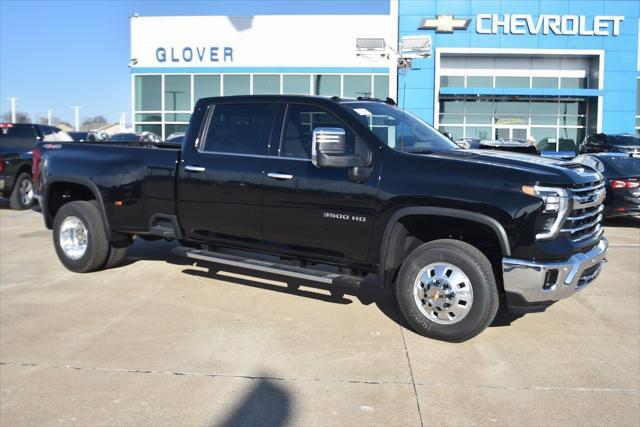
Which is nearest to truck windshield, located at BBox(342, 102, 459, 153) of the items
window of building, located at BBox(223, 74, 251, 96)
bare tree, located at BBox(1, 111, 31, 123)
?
window of building, located at BBox(223, 74, 251, 96)

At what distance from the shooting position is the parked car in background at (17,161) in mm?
13336

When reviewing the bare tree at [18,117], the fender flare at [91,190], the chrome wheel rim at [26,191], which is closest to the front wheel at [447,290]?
the fender flare at [91,190]

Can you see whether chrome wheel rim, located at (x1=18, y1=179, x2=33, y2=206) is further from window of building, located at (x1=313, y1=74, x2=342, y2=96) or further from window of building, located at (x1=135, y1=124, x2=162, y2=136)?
window of building, located at (x1=313, y1=74, x2=342, y2=96)

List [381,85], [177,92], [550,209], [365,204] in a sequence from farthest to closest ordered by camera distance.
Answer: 1. [177,92]
2. [381,85]
3. [365,204]
4. [550,209]

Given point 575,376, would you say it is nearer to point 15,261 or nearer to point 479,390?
point 479,390

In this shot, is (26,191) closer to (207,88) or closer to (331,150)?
(331,150)

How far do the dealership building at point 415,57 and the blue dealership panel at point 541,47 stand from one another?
0.05 m

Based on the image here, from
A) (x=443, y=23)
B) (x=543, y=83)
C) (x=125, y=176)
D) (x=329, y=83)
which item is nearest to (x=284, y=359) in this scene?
(x=125, y=176)

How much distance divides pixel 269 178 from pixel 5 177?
10.1m

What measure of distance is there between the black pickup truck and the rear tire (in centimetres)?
786

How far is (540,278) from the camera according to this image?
448 cm

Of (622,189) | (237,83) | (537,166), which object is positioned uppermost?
(237,83)

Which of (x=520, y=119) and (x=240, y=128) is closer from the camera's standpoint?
(x=240, y=128)

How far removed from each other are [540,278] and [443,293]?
784mm
